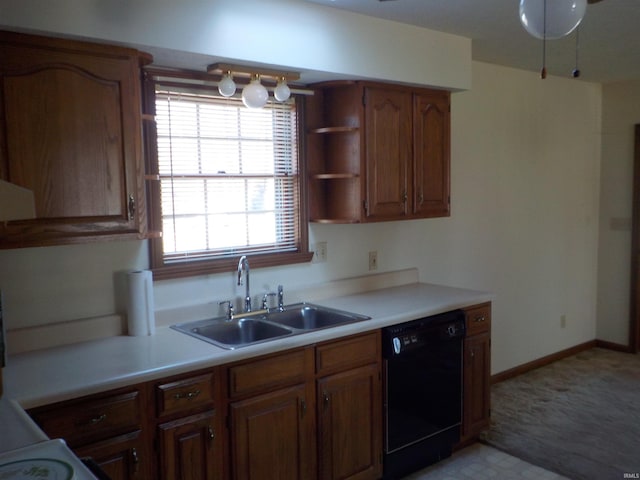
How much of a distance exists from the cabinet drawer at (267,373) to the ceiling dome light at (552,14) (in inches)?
63.6

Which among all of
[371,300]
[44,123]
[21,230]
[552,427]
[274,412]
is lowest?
[552,427]

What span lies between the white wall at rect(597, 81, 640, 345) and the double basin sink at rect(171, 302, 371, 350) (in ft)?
11.5

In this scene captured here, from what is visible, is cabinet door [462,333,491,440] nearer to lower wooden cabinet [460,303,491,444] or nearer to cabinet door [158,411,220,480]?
lower wooden cabinet [460,303,491,444]

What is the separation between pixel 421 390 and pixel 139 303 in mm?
1528

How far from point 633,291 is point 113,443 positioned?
483 centimetres

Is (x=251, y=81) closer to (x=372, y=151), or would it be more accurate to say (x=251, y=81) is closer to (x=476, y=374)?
(x=372, y=151)

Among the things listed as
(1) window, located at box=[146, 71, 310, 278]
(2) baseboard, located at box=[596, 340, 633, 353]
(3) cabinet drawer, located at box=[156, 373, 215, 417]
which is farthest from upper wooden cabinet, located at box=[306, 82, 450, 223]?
(2) baseboard, located at box=[596, 340, 633, 353]

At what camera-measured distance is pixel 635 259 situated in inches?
204

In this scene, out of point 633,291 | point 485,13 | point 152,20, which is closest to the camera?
point 152,20

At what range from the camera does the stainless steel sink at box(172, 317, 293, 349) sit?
2775 mm

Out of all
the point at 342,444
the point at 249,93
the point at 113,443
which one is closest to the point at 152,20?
the point at 249,93

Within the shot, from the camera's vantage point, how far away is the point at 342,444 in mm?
2771

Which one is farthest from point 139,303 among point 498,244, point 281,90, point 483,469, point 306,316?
point 498,244

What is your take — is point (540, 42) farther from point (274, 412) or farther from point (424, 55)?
point (274, 412)
